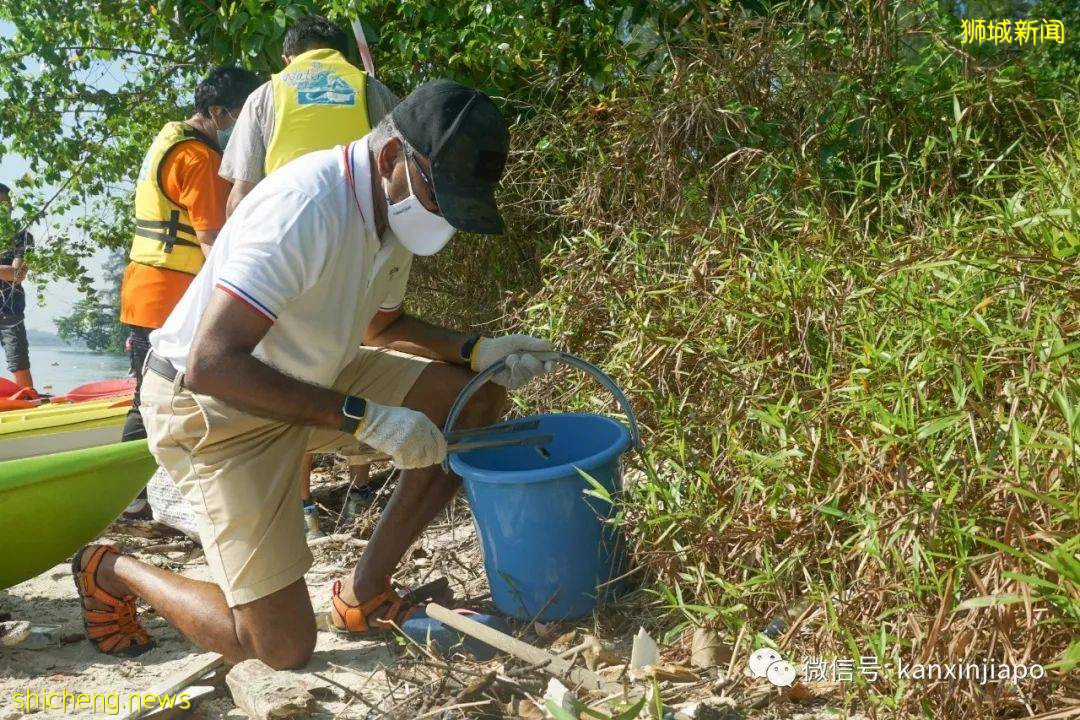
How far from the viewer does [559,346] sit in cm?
349

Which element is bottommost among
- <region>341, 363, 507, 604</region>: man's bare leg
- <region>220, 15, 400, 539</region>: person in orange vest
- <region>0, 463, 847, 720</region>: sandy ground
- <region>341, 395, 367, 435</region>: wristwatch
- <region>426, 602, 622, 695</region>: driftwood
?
<region>0, 463, 847, 720</region>: sandy ground

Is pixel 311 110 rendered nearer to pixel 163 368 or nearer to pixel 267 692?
pixel 163 368

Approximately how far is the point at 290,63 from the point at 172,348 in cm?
169

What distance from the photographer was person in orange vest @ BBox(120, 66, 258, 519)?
3.89 m

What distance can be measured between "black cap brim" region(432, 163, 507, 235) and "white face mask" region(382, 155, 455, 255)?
0.04 m

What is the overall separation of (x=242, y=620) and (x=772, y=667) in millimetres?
1326

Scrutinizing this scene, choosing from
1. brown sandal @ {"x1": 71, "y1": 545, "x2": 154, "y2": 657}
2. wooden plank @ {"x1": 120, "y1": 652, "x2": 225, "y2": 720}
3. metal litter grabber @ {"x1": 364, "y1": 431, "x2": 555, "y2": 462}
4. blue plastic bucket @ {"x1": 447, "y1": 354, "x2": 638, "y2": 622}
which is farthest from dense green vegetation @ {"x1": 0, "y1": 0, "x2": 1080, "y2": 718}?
brown sandal @ {"x1": 71, "y1": 545, "x2": 154, "y2": 657}

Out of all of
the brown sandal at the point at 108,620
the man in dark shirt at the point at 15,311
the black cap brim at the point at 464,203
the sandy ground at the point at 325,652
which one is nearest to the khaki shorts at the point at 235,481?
the sandy ground at the point at 325,652

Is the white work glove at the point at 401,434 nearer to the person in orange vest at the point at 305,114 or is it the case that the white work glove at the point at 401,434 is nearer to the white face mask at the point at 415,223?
the white face mask at the point at 415,223

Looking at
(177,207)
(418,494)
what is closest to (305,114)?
(177,207)

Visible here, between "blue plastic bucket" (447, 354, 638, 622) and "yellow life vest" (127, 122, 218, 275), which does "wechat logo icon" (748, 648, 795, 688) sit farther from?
"yellow life vest" (127, 122, 218, 275)

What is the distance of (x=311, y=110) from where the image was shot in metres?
3.65

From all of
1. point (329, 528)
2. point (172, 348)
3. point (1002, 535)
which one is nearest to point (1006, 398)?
point (1002, 535)

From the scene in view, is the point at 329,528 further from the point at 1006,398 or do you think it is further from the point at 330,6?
the point at 1006,398
